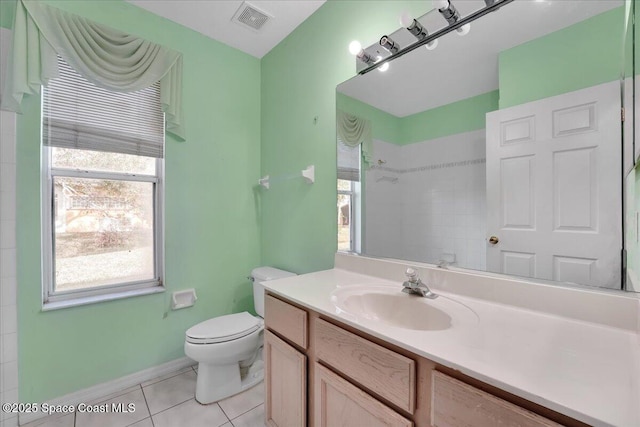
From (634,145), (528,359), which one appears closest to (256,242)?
(528,359)

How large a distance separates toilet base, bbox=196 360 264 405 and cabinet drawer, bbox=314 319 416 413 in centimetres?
99

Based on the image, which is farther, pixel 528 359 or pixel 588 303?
pixel 588 303

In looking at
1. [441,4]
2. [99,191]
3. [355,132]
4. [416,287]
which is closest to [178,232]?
[99,191]

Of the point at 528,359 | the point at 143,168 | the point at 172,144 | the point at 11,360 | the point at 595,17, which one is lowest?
the point at 11,360

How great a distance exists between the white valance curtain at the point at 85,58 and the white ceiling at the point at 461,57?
1321 mm

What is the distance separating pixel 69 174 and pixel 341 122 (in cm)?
172

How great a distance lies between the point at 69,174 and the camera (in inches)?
64.4

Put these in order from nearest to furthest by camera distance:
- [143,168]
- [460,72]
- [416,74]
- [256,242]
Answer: [460,72] → [416,74] → [143,168] → [256,242]

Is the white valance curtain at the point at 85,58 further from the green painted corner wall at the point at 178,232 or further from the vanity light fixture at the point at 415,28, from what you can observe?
the vanity light fixture at the point at 415,28

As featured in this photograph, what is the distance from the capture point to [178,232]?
76.8 inches

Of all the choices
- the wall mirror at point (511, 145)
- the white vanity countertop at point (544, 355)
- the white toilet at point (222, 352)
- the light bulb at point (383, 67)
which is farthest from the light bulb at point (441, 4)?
the white toilet at point (222, 352)

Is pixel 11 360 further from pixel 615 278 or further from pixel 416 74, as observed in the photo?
pixel 615 278

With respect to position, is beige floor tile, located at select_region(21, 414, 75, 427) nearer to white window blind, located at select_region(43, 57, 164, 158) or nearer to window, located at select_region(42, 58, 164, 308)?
window, located at select_region(42, 58, 164, 308)

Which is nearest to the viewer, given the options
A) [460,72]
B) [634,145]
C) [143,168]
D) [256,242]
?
[634,145]
